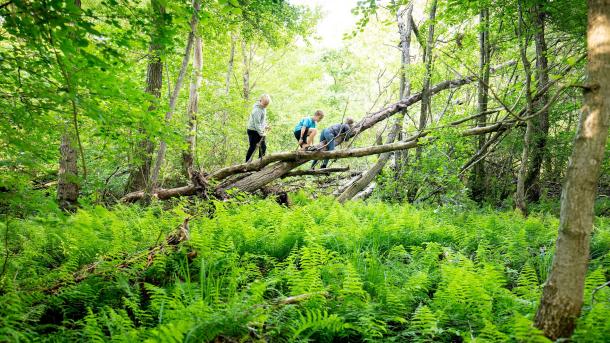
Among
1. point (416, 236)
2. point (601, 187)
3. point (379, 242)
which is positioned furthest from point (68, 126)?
point (601, 187)

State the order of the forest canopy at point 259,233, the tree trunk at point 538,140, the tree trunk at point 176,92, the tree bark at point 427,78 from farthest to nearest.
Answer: the tree bark at point 427,78
the tree trunk at point 538,140
the tree trunk at point 176,92
the forest canopy at point 259,233

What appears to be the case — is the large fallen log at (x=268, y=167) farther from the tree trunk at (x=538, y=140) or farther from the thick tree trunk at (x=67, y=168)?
the tree trunk at (x=538, y=140)

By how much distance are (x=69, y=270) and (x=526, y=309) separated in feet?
12.9

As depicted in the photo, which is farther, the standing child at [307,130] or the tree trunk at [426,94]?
the standing child at [307,130]

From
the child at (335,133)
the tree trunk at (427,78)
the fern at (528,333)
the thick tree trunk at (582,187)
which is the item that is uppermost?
the tree trunk at (427,78)

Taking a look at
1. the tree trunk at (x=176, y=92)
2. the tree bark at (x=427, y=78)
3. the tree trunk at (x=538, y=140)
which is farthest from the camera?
the tree bark at (x=427, y=78)

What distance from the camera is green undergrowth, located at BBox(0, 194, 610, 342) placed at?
2334 mm

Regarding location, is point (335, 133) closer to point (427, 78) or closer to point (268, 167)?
point (268, 167)

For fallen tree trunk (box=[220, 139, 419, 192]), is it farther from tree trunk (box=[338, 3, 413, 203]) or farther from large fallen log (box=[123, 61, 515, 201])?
tree trunk (box=[338, 3, 413, 203])

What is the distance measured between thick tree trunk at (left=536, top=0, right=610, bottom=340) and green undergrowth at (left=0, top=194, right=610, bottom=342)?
0.79 ft

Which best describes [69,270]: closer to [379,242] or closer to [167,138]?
[167,138]

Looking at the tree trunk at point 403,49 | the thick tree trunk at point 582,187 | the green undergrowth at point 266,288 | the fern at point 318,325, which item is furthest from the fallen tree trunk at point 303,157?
the thick tree trunk at point 582,187

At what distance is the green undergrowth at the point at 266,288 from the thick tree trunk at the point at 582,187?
9.4 inches

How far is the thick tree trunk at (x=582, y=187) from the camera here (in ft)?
6.39
